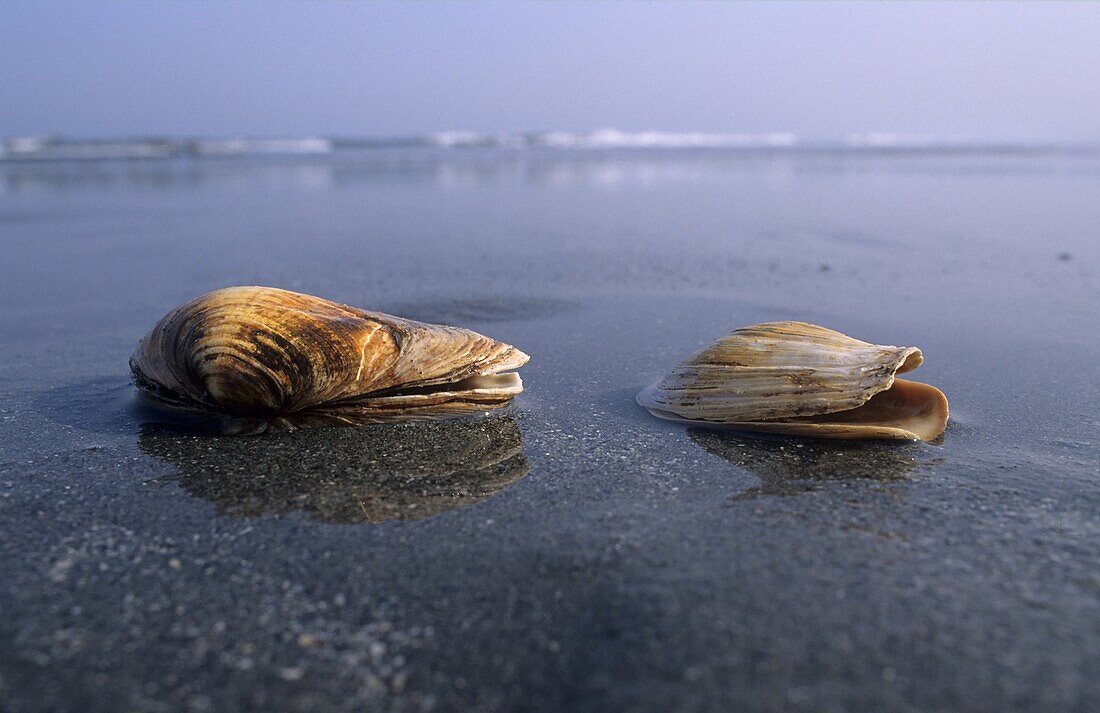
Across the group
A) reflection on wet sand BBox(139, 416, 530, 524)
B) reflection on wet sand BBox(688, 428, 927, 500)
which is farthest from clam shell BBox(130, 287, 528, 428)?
reflection on wet sand BBox(688, 428, 927, 500)

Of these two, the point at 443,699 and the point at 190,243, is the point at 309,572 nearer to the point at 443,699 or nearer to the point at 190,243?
the point at 443,699

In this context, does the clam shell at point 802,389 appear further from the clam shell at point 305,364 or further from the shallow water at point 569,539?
the clam shell at point 305,364

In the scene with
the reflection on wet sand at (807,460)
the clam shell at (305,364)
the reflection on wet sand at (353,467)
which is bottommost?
the reflection on wet sand at (353,467)

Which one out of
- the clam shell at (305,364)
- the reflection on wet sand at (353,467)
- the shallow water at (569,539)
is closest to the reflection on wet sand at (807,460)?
the shallow water at (569,539)

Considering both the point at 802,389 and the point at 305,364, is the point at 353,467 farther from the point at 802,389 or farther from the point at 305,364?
the point at 802,389

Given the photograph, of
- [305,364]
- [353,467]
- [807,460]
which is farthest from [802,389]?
[305,364]
